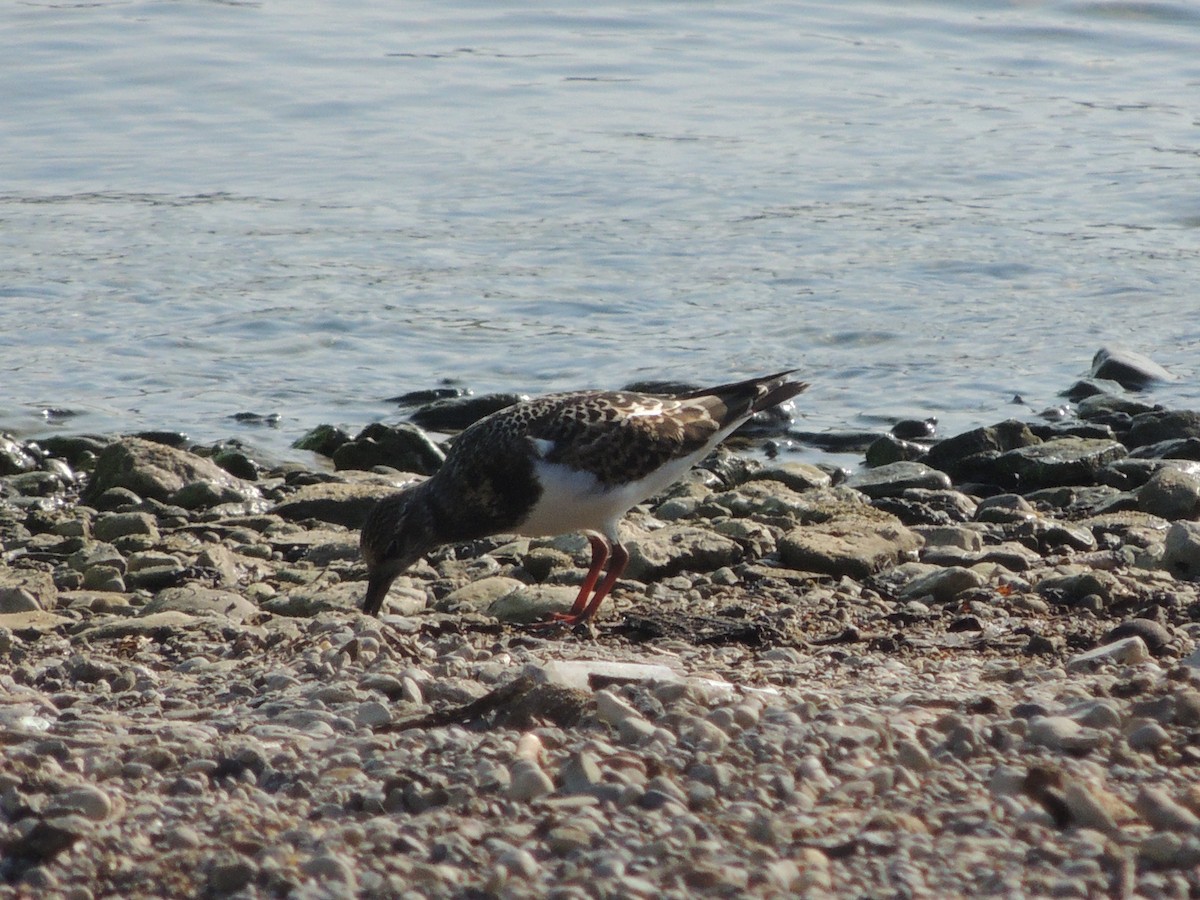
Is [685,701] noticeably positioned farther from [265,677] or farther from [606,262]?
[606,262]

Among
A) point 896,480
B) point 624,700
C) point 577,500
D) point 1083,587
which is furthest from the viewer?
point 896,480

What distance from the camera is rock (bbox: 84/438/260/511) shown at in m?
9.03

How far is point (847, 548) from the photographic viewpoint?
23.7 feet

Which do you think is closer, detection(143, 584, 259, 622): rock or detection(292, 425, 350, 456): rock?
detection(143, 584, 259, 622): rock

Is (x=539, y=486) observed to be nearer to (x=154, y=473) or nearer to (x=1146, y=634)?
(x=1146, y=634)

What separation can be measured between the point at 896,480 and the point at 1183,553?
247 centimetres

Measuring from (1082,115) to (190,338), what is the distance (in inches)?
414

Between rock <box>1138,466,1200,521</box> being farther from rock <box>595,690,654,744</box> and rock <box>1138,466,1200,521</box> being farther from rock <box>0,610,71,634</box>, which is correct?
rock <box>0,610,71,634</box>

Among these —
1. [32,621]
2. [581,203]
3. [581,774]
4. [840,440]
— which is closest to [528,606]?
[32,621]

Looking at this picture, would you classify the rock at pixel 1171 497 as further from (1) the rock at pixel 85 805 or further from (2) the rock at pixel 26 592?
(1) the rock at pixel 85 805

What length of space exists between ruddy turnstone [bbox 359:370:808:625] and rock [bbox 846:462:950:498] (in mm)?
2494

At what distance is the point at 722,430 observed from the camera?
23.9 feet

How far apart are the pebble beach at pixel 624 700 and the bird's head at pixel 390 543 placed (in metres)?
0.20

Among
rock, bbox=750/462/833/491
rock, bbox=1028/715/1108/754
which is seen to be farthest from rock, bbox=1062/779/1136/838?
rock, bbox=750/462/833/491
